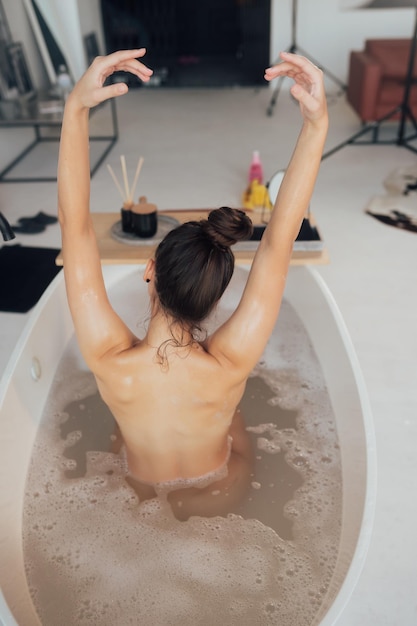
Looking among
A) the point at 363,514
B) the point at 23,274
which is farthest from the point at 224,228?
the point at 23,274

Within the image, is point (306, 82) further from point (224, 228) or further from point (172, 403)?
point (172, 403)

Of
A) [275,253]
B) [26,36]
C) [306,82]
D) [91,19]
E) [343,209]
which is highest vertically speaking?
[306,82]

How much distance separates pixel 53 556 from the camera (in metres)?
1.41

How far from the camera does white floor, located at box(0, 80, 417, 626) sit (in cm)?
166

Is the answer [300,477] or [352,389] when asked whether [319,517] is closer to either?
[300,477]

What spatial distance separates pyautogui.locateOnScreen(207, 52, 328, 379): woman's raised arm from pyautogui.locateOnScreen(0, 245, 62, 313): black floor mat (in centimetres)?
169

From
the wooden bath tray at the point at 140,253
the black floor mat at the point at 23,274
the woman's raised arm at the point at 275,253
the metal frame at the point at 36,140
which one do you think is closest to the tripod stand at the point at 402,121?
the metal frame at the point at 36,140

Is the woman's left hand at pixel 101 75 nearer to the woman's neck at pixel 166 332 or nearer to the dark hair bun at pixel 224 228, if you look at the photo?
the dark hair bun at pixel 224 228

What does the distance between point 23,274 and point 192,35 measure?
4.64m

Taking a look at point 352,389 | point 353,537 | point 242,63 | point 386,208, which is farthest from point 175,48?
point 353,537

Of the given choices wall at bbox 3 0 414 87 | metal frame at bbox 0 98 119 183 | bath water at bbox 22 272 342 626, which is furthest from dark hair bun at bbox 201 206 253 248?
wall at bbox 3 0 414 87

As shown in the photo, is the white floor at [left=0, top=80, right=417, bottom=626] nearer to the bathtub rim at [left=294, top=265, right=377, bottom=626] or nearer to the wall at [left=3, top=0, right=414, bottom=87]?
the bathtub rim at [left=294, top=265, right=377, bottom=626]

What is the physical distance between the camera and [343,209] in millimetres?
3604

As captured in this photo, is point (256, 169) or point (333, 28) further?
point (333, 28)
